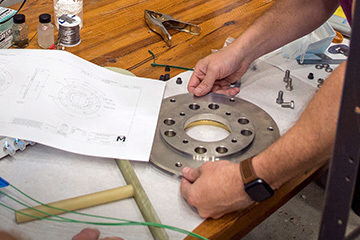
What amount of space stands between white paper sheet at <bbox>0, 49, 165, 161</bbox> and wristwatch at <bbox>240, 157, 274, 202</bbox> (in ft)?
0.72

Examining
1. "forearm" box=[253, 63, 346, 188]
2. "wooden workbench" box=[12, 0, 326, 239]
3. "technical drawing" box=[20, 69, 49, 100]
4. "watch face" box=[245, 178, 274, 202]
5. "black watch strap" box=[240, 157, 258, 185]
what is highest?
"forearm" box=[253, 63, 346, 188]

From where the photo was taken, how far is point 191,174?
958 mm

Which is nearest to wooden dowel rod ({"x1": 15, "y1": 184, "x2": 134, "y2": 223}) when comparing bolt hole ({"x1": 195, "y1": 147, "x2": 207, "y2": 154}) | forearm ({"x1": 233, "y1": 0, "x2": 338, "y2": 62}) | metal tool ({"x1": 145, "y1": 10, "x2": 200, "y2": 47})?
bolt hole ({"x1": 195, "y1": 147, "x2": 207, "y2": 154})

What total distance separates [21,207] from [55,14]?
728 millimetres

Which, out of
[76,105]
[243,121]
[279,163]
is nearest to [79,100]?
[76,105]

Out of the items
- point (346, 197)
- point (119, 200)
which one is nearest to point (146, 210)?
point (119, 200)

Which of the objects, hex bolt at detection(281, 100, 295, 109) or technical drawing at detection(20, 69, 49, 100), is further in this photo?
hex bolt at detection(281, 100, 295, 109)

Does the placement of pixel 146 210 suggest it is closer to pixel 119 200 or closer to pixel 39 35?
pixel 119 200

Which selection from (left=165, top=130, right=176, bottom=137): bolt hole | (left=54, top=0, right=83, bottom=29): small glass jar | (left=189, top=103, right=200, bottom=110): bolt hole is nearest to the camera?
(left=165, top=130, right=176, bottom=137): bolt hole

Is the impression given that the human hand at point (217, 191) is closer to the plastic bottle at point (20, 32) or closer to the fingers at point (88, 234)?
the fingers at point (88, 234)

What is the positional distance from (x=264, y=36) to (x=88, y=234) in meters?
0.71

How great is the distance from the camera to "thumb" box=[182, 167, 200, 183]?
3.14 feet

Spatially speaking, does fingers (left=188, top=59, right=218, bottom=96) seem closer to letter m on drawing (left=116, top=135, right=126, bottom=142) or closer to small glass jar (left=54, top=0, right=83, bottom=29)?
letter m on drawing (left=116, top=135, right=126, bottom=142)

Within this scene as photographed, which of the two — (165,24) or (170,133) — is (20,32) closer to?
(165,24)
